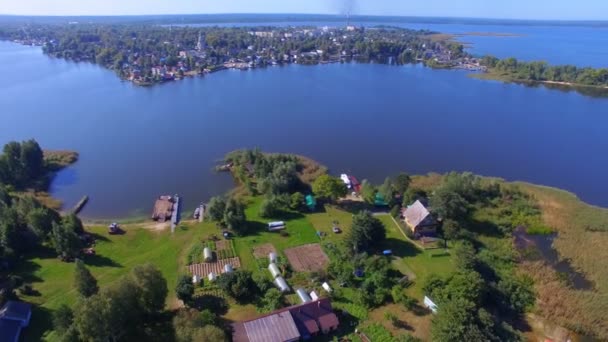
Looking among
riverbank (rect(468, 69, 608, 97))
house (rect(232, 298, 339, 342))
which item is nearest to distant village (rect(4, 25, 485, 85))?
riverbank (rect(468, 69, 608, 97))

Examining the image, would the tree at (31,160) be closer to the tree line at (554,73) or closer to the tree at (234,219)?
the tree at (234,219)

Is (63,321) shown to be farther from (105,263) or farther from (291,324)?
(291,324)

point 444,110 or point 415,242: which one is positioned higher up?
point 444,110

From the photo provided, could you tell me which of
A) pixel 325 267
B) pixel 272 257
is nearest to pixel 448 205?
pixel 325 267

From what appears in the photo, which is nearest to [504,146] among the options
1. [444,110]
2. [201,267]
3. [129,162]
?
[444,110]

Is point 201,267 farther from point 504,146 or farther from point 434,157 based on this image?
point 504,146

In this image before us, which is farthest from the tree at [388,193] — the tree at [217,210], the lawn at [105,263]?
the lawn at [105,263]
